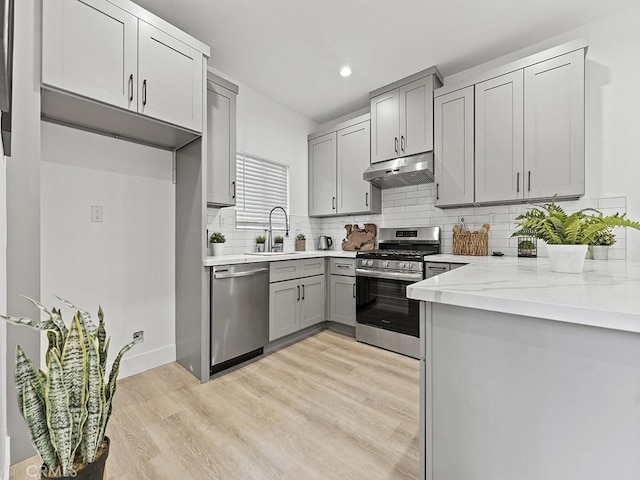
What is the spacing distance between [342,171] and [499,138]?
69.5 inches

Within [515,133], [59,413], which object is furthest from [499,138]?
[59,413]

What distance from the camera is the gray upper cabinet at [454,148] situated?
9.11 ft

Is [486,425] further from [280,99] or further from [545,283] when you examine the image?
[280,99]

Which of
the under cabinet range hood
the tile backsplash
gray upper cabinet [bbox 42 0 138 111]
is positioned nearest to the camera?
gray upper cabinet [bbox 42 0 138 111]

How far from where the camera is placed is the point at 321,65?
293 centimetres

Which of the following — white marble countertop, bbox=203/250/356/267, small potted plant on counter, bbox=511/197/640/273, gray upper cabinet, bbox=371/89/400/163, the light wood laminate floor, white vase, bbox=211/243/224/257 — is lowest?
the light wood laminate floor

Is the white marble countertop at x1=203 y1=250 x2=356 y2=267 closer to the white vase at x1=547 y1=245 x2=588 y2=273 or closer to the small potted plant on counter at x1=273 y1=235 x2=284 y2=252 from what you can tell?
the small potted plant on counter at x1=273 y1=235 x2=284 y2=252

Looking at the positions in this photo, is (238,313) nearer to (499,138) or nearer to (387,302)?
(387,302)

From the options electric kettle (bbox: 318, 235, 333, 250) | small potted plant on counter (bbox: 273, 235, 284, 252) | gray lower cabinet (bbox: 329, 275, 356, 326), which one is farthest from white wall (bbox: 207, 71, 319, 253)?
gray lower cabinet (bbox: 329, 275, 356, 326)

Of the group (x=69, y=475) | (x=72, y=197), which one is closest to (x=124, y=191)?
(x=72, y=197)

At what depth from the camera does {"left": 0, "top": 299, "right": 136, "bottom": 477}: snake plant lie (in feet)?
2.22

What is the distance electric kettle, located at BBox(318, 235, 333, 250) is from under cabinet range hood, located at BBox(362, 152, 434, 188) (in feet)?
3.53

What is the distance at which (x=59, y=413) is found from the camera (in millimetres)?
675

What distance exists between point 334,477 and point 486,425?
33.8 inches
